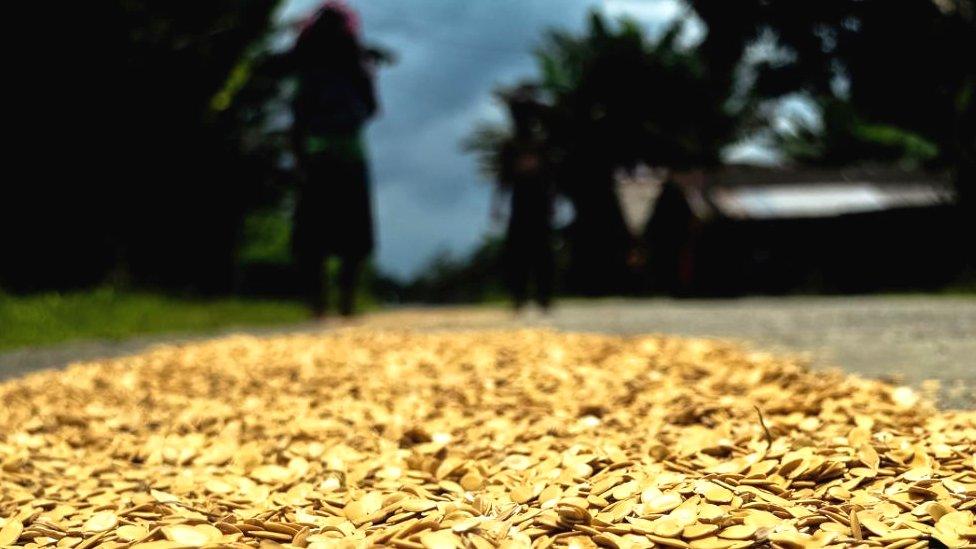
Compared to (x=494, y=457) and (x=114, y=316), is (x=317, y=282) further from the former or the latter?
(x=494, y=457)

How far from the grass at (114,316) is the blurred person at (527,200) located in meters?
2.00

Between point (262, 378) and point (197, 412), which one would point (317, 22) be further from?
point (197, 412)

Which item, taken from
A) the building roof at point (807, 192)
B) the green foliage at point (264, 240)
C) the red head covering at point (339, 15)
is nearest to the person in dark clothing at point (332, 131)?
the red head covering at point (339, 15)

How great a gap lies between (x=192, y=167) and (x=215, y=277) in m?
1.38

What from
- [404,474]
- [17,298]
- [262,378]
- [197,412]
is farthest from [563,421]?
[17,298]

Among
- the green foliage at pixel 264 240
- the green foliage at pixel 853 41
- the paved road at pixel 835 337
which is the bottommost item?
the paved road at pixel 835 337

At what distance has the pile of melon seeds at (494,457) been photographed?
1.85 m

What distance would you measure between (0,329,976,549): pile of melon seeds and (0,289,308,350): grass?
8.13 feet

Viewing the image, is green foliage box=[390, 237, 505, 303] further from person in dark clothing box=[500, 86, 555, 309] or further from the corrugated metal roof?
person in dark clothing box=[500, 86, 555, 309]

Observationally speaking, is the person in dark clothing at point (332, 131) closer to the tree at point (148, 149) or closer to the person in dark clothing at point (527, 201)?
the person in dark clothing at point (527, 201)

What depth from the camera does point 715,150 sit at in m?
23.8

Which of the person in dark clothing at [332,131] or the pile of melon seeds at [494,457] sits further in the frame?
the person in dark clothing at [332,131]

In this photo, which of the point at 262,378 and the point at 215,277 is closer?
the point at 262,378

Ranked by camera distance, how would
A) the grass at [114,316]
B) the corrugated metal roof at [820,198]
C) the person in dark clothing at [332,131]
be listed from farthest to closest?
the corrugated metal roof at [820,198] → the person in dark clothing at [332,131] → the grass at [114,316]
